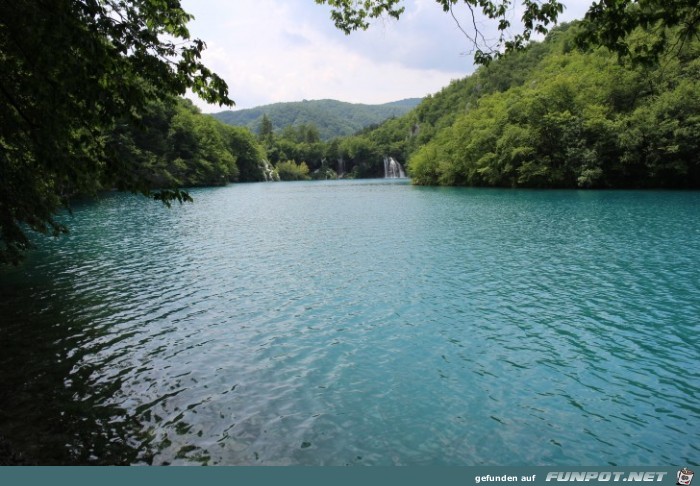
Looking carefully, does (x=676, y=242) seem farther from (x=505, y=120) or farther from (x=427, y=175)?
(x=427, y=175)

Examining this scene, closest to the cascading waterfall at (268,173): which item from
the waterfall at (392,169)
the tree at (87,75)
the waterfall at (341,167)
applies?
the waterfall at (341,167)

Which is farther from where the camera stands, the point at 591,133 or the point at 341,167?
the point at 341,167

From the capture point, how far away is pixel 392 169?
582 ft

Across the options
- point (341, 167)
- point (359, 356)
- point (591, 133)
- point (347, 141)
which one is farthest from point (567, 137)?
point (347, 141)

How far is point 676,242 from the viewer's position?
23.5m

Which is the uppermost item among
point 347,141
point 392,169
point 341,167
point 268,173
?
point 347,141

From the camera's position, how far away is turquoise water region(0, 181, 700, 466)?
736 centimetres

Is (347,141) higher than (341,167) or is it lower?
higher

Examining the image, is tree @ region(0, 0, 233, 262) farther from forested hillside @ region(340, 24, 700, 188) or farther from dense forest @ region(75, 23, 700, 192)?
forested hillside @ region(340, 24, 700, 188)

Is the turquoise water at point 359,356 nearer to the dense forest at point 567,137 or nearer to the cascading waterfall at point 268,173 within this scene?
the dense forest at point 567,137

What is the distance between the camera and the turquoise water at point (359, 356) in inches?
290

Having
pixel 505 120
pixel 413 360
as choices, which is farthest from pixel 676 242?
pixel 505 120

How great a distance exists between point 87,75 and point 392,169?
17398cm

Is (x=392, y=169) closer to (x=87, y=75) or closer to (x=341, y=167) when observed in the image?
(x=341, y=167)
